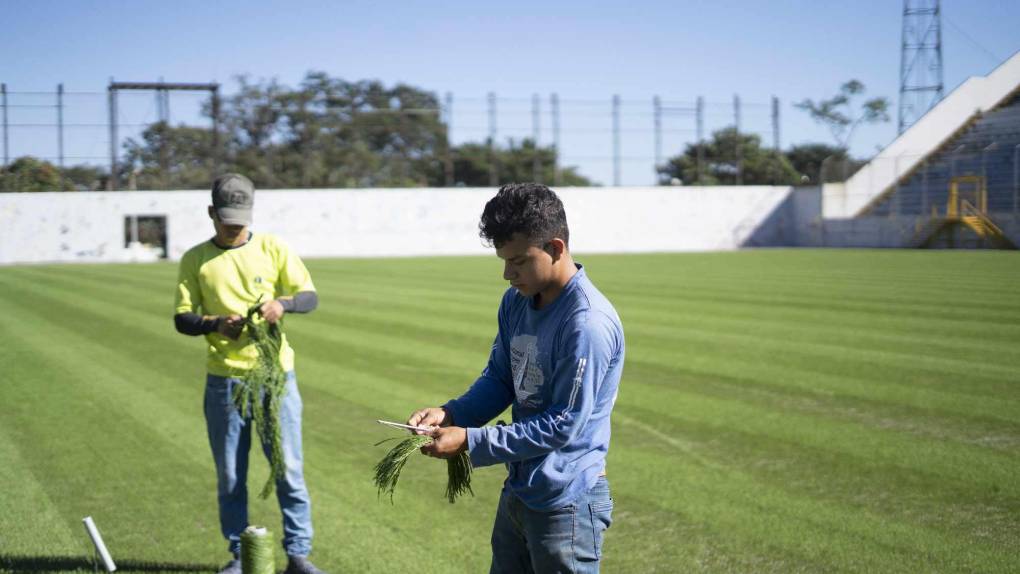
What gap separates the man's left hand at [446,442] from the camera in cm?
320

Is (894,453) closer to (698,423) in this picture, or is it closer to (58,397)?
(698,423)

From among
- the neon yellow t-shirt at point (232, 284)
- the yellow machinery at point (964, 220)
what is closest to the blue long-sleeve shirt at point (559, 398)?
the neon yellow t-shirt at point (232, 284)

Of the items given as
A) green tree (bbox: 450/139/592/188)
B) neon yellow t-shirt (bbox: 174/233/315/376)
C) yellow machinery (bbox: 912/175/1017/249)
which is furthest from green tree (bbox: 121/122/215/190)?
neon yellow t-shirt (bbox: 174/233/315/376)

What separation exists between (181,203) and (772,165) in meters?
43.5

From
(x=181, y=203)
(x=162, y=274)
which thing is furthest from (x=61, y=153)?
(x=162, y=274)

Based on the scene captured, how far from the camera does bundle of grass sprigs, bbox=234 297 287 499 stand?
516cm

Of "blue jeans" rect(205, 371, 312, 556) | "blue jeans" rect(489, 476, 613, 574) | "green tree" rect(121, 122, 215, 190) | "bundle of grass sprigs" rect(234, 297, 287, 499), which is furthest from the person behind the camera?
"green tree" rect(121, 122, 215, 190)

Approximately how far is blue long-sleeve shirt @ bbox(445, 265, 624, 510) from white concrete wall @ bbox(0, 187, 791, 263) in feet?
142

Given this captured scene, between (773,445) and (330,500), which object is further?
(773,445)

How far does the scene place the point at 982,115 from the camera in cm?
5269

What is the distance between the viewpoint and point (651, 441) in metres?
8.22

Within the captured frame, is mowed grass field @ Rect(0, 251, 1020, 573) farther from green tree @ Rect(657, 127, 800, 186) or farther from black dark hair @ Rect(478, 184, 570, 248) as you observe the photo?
green tree @ Rect(657, 127, 800, 186)

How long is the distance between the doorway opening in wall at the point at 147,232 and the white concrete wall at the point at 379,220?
42 centimetres

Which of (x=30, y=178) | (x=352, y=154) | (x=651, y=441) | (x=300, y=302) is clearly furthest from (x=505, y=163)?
(x=300, y=302)
